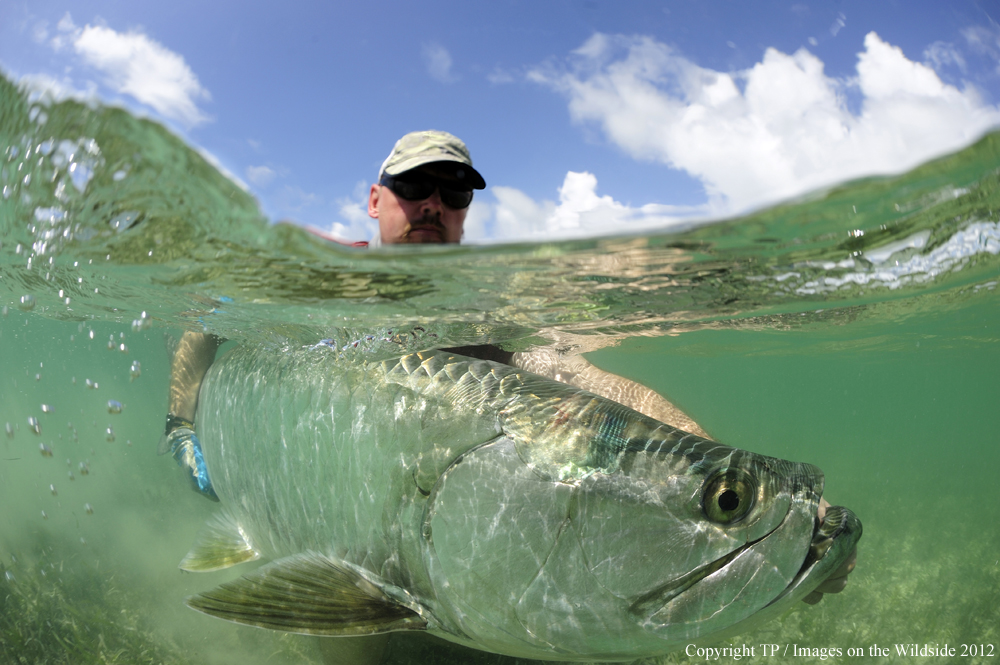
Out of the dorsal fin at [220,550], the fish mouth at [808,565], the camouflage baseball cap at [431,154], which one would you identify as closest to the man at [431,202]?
the camouflage baseball cap at [431,154]

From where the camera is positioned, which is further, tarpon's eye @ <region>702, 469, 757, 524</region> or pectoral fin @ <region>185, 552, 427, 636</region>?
pectoral fin @ <region>185, 552, 427, 636</region>

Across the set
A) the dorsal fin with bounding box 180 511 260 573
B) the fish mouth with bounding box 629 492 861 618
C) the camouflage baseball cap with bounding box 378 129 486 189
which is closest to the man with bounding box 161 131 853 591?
the camouflage baseball cap with bounding box 378 129 486 189

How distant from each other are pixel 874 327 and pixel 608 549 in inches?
493

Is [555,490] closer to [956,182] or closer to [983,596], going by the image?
[956,182]

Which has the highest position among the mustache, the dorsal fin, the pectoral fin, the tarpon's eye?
the mustache

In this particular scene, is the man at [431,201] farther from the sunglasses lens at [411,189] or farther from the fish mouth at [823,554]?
the fish mouth at [823,554]

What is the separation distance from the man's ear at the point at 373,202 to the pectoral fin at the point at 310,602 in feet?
9.46

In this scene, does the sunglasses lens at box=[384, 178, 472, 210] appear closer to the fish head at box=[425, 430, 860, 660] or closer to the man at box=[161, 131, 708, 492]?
the man at box=[161, 131, 708, 492]

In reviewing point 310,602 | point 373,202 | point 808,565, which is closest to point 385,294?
point 373,202

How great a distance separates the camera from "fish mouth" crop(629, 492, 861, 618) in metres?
1.93

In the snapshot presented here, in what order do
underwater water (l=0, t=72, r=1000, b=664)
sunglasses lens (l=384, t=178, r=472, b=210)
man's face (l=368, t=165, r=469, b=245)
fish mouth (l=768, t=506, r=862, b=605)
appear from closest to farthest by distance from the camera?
1. fish mouth (l=768, t=506, r=862, b=605)
2. underwater water (l=0, t=72, r=1000, b=664)
3. sunglasses lens (l=384, t=178, r=472, b=210)
4. man's face (l=368, t=165, r=469, b=245)

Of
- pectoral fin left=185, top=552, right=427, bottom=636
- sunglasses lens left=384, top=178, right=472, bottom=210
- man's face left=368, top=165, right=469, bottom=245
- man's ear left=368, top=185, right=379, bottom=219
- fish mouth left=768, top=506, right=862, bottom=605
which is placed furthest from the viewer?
man's ear left=368, top=185, right=379, bottom=219

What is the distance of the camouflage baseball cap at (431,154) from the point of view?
3713mm

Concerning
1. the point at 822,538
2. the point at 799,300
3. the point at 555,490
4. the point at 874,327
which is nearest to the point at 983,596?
the point at 874,327
